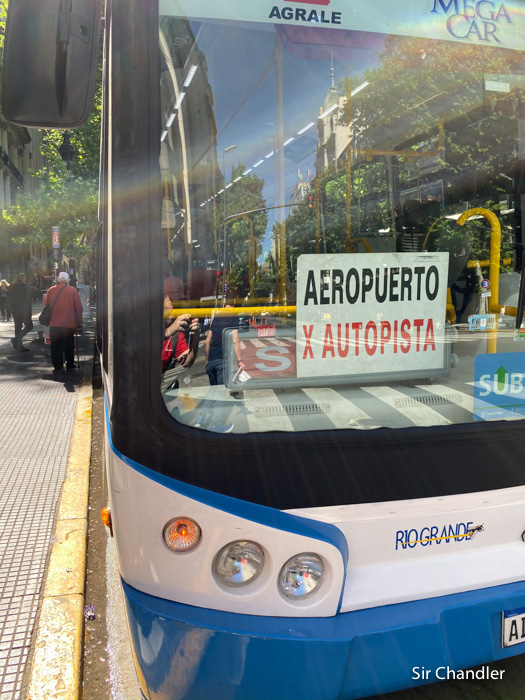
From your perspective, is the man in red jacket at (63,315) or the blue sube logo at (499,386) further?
the man in red jacket at (63,315)

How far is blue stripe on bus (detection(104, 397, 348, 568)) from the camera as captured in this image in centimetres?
178

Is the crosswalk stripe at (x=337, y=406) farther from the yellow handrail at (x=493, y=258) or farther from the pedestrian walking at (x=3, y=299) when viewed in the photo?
the pedestrian walking at (x=3, y=299)

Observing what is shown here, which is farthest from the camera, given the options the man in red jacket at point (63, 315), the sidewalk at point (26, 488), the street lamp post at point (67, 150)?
the street lamp post at point (67, 150)

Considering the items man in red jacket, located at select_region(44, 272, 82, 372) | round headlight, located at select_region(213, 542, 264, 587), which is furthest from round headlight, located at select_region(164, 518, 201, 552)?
man in red jacket, located at select_region(44, 272, 82, 372)

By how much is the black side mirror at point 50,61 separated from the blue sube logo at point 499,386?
66.1 inches

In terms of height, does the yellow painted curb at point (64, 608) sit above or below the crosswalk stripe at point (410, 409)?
below

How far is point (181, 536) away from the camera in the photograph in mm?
1814

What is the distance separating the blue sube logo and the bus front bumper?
65 cm

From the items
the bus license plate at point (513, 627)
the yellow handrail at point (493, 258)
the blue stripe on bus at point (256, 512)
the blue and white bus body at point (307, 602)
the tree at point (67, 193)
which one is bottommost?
the bus license plate at point (513, 627)

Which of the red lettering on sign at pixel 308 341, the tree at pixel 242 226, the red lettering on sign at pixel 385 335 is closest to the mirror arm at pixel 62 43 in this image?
the tree at pixel 242 226

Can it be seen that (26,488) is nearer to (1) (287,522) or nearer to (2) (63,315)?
(1) (287,522)

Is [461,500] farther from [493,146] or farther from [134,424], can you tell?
[493,146]

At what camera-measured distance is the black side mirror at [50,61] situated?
5.65ft

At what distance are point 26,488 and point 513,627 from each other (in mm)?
4329
